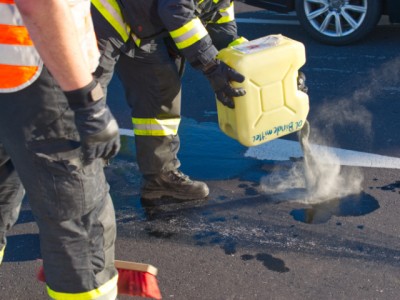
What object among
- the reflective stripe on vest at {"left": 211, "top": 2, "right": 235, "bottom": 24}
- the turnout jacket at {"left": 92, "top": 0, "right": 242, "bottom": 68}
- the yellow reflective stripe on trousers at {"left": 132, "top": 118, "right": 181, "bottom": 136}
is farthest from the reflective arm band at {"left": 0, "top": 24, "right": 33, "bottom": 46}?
the reflective stripe on vest at {"left": 211, "top": 2, "right": 235, "bottom": 24}

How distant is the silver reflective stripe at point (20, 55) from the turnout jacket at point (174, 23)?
1023 millimetres

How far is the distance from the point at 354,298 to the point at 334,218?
0.65m

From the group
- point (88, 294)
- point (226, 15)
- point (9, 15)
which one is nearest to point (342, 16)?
point (226, 15)

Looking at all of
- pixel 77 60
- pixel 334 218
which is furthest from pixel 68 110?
pixel 334 218

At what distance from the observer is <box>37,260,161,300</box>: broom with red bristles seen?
9.09ft

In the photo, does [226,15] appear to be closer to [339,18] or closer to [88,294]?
[88,294]

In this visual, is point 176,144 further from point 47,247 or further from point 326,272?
point 47,247

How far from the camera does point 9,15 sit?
2.07m

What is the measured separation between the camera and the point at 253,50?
3.21m

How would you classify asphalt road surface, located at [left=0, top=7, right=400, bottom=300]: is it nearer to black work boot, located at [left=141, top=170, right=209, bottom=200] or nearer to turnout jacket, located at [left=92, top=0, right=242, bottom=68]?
black work boot, located at [left=141, top=170, right=209, bottom=200]

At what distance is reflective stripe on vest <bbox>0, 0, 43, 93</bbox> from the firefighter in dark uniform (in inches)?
40.4

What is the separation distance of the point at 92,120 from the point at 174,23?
110cm

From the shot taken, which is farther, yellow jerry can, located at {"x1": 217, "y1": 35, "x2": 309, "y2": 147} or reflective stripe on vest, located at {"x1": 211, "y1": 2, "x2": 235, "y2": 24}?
reflective stripe on vest, located at {"x1": 211, "y1": 2, "x2": 235, "y2": 24}

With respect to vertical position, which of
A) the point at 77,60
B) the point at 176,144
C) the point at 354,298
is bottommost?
the point at 354,298
